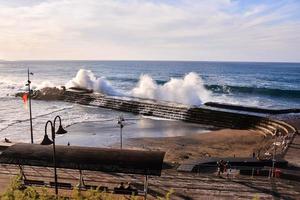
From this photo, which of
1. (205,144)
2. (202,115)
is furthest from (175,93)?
(205,144)

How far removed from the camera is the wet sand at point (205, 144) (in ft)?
110

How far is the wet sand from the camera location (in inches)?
1320

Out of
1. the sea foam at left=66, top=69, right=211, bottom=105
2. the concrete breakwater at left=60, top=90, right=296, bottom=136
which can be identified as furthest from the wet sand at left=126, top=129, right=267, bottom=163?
the sea foam at left=66, top=69, right=211, bottom=105

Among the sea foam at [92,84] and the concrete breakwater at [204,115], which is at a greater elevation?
the sea foam at [92,84]

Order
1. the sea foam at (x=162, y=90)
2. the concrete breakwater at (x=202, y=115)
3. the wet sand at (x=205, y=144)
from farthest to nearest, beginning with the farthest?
1. the sea foam at (x=162, y=90)
2. the concrete breakwater at (x=202, y=115)
3. the wet sand at (x=205, y=144)

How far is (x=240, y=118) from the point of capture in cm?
4928

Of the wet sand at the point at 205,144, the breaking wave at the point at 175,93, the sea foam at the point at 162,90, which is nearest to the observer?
the wet sand at the point at 205,144

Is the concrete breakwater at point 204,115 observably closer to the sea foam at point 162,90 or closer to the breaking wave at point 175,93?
the sea foam at point 162,90

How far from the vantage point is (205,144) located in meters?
38.0

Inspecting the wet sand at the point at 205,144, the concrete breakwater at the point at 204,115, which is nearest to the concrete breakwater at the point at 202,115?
the concrete breakwater at the point at 204,115

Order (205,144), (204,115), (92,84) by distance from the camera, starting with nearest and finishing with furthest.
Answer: (205,144) < (204,115) < (92,84)

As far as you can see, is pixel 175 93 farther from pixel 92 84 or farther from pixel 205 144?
pixel 205 144

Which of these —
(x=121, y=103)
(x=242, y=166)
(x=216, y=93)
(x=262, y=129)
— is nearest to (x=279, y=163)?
(x=242, y=166)

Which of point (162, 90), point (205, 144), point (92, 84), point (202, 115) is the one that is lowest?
point (205, 144)
